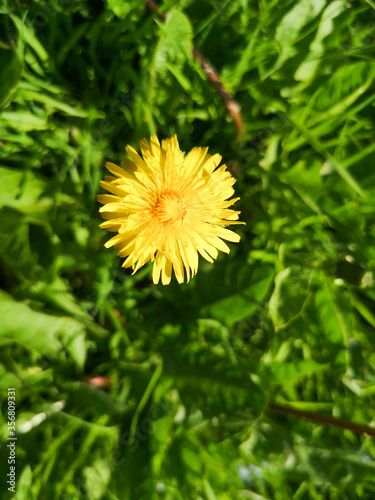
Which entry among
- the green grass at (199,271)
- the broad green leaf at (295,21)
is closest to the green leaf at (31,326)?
the green grass at (199,271)

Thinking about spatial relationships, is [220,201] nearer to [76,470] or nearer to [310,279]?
[310,279]

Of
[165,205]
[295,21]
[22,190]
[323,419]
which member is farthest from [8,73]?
[323,419]

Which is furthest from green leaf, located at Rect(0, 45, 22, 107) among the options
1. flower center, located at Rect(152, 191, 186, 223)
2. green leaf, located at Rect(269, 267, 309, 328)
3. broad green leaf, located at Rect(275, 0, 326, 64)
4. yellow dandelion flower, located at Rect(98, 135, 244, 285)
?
green leaf, located at Rect(269, 267, 309, 328)

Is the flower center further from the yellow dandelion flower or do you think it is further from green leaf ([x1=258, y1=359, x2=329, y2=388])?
green leaf ([x1=258, y1=359, x2=329, y2=388])

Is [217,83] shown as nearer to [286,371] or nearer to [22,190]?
[22,190]

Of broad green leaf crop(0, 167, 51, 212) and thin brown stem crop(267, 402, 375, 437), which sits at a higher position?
broad green leaf crop(0, 167, 51, 212)

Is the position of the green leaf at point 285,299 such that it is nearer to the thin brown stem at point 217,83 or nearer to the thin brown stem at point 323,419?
the thin brown stem at point 323,419
